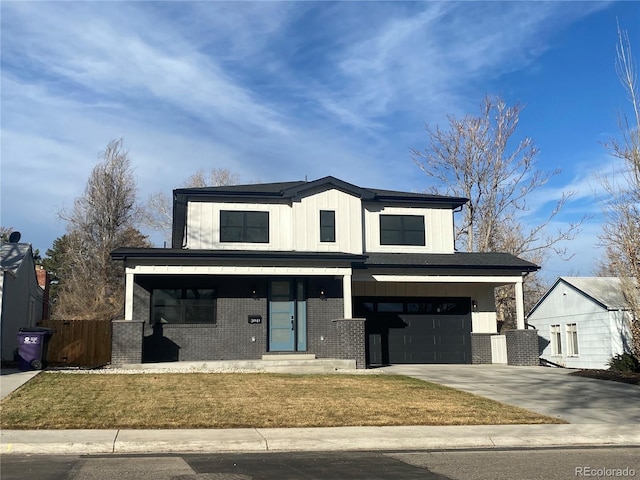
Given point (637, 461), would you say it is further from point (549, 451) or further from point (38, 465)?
point (38, 465)

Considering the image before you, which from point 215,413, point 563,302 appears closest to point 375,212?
point 563,302

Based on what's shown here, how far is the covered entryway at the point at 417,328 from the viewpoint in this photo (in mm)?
22688

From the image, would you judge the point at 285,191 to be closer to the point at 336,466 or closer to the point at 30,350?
the point at 30,350

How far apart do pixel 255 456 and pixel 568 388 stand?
10047mm

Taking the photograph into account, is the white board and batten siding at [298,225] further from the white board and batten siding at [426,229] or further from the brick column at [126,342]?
the brick column at [126,342]

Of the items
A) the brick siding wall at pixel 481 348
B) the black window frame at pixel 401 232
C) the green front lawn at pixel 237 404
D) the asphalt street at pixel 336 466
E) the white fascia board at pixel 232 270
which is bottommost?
the asphalt street at pixel 336 466

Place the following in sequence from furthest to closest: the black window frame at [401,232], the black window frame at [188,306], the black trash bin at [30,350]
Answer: the black window frame at [401,232], the black window frame at [188,306], the black trash bin at [30,350]

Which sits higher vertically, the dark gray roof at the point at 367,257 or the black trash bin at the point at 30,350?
the dark gray roof at the point at 367,257

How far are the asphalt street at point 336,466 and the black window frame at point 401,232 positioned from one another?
48.2 ft

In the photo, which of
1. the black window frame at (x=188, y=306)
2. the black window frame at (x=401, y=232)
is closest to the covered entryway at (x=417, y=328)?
the black window frame at (x=401, y=232)

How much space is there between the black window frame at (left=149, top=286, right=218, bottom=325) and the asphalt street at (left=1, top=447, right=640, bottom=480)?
41.0 ft

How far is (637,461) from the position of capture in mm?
8195

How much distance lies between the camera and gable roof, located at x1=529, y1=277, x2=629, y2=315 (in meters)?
24.4

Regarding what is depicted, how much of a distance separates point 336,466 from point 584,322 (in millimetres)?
21225
